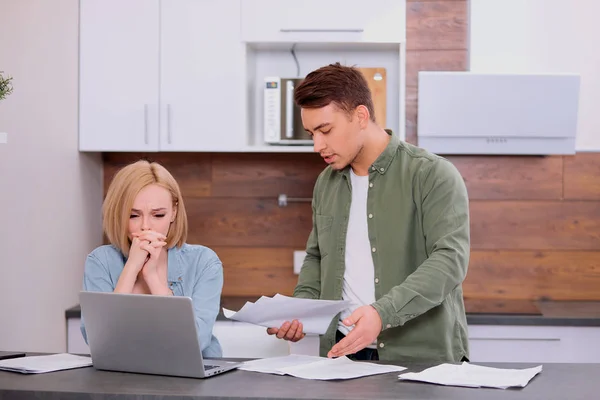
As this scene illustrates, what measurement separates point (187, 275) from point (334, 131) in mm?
581

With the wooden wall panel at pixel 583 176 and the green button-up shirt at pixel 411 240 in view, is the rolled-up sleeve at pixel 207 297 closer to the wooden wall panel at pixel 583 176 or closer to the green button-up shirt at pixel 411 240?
the green button-up shirt at pixel 411 240

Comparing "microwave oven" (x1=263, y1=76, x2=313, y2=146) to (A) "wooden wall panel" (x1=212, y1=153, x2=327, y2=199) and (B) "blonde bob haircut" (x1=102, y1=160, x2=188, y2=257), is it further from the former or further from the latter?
(B) "blonde bob haircut" (x1=102, y1=160, x2=188, y2=257)

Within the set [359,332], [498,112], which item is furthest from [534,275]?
[359,332]

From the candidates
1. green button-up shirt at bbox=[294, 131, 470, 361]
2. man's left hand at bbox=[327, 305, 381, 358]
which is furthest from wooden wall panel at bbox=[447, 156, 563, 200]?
man's left hand at bbox=[327, 305, 381, 358]

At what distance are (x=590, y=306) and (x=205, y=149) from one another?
5.85ft

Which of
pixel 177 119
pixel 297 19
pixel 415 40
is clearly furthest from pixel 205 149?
pixel 415 40

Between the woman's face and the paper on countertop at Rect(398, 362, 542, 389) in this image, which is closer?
the paper on countertop at Rect(398, 362, 542, 389)

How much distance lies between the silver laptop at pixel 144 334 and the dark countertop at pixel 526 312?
141cm

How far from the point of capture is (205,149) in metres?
3.55

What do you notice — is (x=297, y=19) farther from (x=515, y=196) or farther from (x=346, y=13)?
(x=515, y=196)

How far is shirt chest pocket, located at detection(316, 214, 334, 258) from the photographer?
2.49 meters

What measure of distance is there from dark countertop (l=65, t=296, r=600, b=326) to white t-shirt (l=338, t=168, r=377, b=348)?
1.01 m

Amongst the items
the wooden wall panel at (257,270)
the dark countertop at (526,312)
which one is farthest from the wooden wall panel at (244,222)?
the dark countertop at (526,312)

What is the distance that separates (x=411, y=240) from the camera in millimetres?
2412
